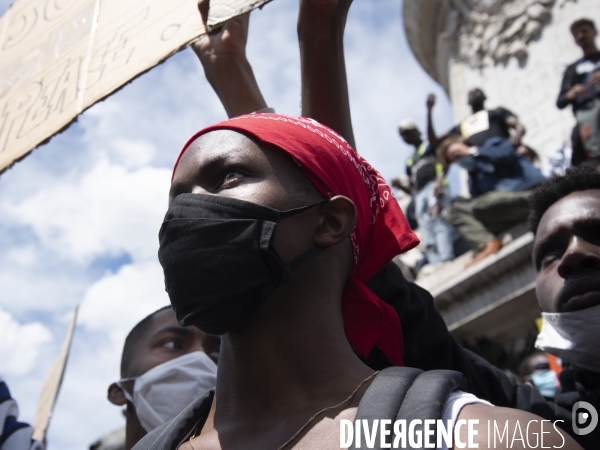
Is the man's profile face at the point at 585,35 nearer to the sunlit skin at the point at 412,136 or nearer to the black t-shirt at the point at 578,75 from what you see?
the black t-shirt at the point at 578,75

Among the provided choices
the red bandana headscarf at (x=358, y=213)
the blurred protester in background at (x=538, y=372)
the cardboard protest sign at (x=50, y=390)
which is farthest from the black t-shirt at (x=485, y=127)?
the red bandana headscarf at (x=358, y=213)

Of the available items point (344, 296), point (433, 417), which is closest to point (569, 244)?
point (344, 296)

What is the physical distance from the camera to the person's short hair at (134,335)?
12.2 ft

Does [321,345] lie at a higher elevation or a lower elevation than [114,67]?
lower

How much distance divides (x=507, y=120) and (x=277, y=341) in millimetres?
6841

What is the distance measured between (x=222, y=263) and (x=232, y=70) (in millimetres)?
1256

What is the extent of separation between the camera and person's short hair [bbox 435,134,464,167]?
782 centimetres

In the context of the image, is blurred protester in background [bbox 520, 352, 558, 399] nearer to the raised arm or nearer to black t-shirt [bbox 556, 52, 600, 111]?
black t-shirt [bbox 556, 52, 600, 111]

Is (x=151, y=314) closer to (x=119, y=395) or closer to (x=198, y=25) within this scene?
(x=119, y=395)

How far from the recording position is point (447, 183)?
26.3ft

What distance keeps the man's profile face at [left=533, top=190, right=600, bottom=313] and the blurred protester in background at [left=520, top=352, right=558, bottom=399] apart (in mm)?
2484

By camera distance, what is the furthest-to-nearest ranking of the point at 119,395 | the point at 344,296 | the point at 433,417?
the point at 119,395 → the point at 344,296 → the point at 433,417

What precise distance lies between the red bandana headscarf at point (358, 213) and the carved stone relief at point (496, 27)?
9.94 metres

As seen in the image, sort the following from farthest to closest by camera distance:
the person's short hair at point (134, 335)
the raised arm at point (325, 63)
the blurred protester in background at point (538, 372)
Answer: the blurred protester in background at point (538, 372) → the person's short hair at point (134, 335) → the raised arm at point (325, 63)
